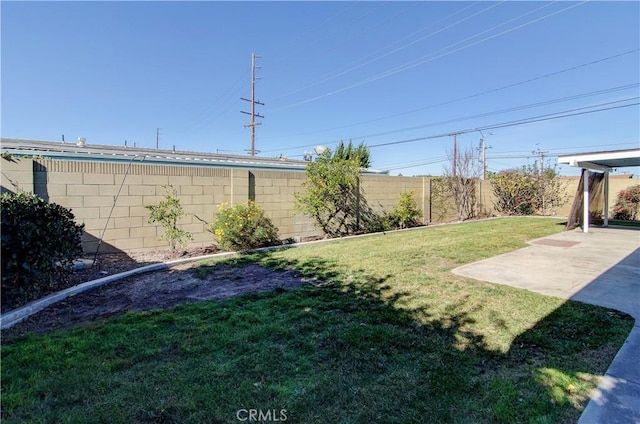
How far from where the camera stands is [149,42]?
10352 millimetres

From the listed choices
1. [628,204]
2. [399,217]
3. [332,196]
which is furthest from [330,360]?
[628,204]

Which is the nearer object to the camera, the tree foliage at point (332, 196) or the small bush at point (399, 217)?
the tree foliage at point (332, 196)

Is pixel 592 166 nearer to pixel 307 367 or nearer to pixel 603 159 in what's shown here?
pixel 603 159

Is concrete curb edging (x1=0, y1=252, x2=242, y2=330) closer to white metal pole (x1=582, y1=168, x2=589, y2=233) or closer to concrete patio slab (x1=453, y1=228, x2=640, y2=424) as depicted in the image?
concrete patio slab (x1=453, y1=228, x2=640, y2=424)

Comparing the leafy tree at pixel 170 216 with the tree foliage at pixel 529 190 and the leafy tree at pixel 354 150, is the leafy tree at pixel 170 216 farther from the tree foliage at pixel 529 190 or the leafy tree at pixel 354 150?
the leafy tree at pixel 354 150

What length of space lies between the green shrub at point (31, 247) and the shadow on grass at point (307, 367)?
1.05m

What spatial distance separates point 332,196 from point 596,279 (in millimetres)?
6486

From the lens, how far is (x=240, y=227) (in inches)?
297

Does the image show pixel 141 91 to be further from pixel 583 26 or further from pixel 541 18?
pixel 583 26

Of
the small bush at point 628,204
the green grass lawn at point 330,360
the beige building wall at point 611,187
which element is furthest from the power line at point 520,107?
the green grass lawn at point 330,360

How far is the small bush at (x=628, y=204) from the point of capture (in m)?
14.9

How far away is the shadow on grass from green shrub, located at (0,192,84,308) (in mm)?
1053

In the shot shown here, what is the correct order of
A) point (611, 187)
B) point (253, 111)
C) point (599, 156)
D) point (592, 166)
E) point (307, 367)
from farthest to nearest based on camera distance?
point (253, 111) < point (611, 187) < point (592, 166) < point (599, 156) < point (307, 367)

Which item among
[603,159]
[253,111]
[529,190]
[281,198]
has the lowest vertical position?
[281,198]
